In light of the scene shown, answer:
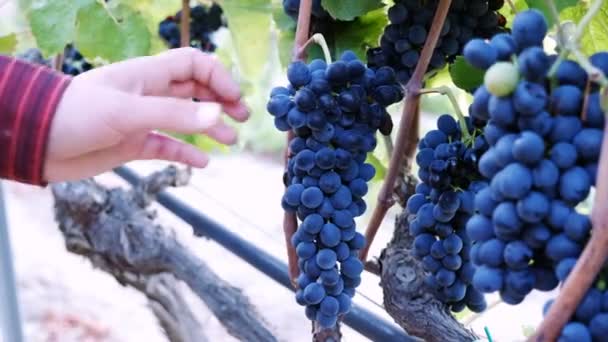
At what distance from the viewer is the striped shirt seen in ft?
2.12

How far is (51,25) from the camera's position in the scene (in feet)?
3.05

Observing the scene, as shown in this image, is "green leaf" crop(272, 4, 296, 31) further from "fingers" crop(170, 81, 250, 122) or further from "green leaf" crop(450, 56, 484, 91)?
"green leaf" crop(450, 56, 484, 91)

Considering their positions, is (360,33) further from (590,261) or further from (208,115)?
(590,261)

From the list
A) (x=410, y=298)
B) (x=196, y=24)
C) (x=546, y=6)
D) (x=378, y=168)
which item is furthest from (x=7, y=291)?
(x=546, y=6)

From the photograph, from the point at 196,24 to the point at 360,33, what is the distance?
21.7 inches

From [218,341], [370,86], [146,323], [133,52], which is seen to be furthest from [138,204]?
[146,323]

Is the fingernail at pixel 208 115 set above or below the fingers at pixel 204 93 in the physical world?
above

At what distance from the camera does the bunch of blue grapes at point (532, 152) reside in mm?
388

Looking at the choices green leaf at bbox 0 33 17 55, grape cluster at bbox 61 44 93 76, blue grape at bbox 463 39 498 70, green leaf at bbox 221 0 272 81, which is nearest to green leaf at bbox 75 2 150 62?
green leaf at bbox 221 0 272 81

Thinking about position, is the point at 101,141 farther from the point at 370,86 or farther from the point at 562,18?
the point at 562,18

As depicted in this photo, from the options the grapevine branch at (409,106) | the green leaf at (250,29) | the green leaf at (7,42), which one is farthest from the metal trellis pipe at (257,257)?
the green leaf at (7,42)

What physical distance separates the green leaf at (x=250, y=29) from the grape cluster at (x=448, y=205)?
45 cm

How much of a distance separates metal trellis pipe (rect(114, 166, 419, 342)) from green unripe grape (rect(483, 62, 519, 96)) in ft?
1.74

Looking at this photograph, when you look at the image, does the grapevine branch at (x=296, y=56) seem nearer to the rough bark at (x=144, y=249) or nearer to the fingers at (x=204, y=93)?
the fingers at (x=204, y=93)
